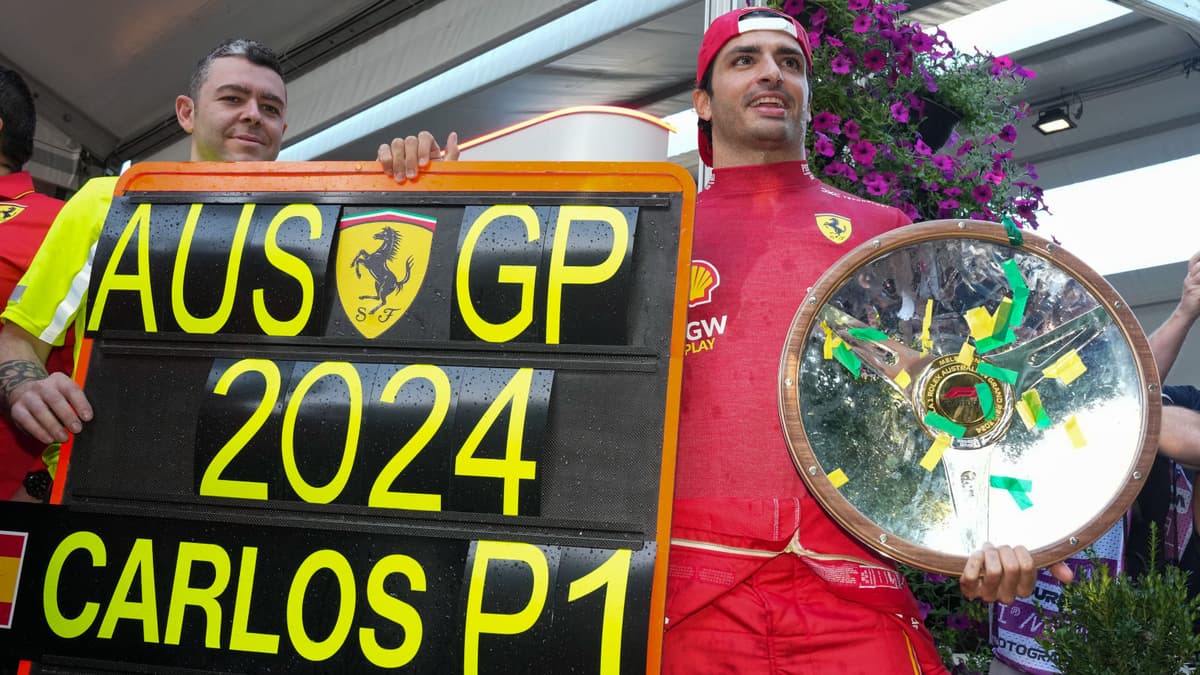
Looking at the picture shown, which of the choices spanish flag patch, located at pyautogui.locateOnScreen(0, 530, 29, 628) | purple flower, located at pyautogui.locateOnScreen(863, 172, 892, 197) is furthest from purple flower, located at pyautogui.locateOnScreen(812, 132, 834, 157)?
spanish flag patch, located at pyautogui.locateOnScreen(0, 530, 29, 628)

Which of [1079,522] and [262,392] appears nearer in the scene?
[1079,522]

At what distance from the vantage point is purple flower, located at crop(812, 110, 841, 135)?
285 cm

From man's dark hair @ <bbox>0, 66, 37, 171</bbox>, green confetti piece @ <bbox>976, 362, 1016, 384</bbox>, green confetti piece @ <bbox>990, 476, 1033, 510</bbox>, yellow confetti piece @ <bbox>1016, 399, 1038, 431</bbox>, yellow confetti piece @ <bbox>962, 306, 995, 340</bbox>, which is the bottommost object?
green confetti piece @ <bbox>990, 476, 1033, 510</bbox>

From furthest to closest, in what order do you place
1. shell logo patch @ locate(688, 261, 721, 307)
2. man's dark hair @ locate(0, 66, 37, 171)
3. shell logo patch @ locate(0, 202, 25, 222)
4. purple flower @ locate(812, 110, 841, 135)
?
purple flower @ locate(812, 110, 841, 135) → man's dark hair @ locate(0, 66, 37, 171) → shell logo patch @ locate(0, 202, 25, 222) → shell logo patch @ locate(688, 261, 721, 307)

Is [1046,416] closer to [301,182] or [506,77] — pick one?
[301,182]

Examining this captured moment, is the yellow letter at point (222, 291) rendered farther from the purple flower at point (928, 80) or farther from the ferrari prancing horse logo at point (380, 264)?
the purple flower at point (928, 80)

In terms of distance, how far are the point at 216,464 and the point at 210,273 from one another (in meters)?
0.31

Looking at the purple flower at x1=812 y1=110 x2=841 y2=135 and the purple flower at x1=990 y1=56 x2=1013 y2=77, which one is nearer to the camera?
the purple flower at x1=812 y1=110 x2=841 y2=135

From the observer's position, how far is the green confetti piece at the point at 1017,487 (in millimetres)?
1581

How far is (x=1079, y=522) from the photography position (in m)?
1.52

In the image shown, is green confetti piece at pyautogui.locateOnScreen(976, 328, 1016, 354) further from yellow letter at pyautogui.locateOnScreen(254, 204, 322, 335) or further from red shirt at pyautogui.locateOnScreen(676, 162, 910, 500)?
yellow letter at pyautogui.locateOnScreen(254, 204, 322, 335)

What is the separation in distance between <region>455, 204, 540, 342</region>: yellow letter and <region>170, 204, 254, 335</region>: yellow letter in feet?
1.22

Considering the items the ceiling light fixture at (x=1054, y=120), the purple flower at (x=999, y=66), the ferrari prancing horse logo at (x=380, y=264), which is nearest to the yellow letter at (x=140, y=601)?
the ferrari prancing horse logo at (x=380, y=264)

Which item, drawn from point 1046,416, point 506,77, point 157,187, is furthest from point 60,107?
point 1046,416
